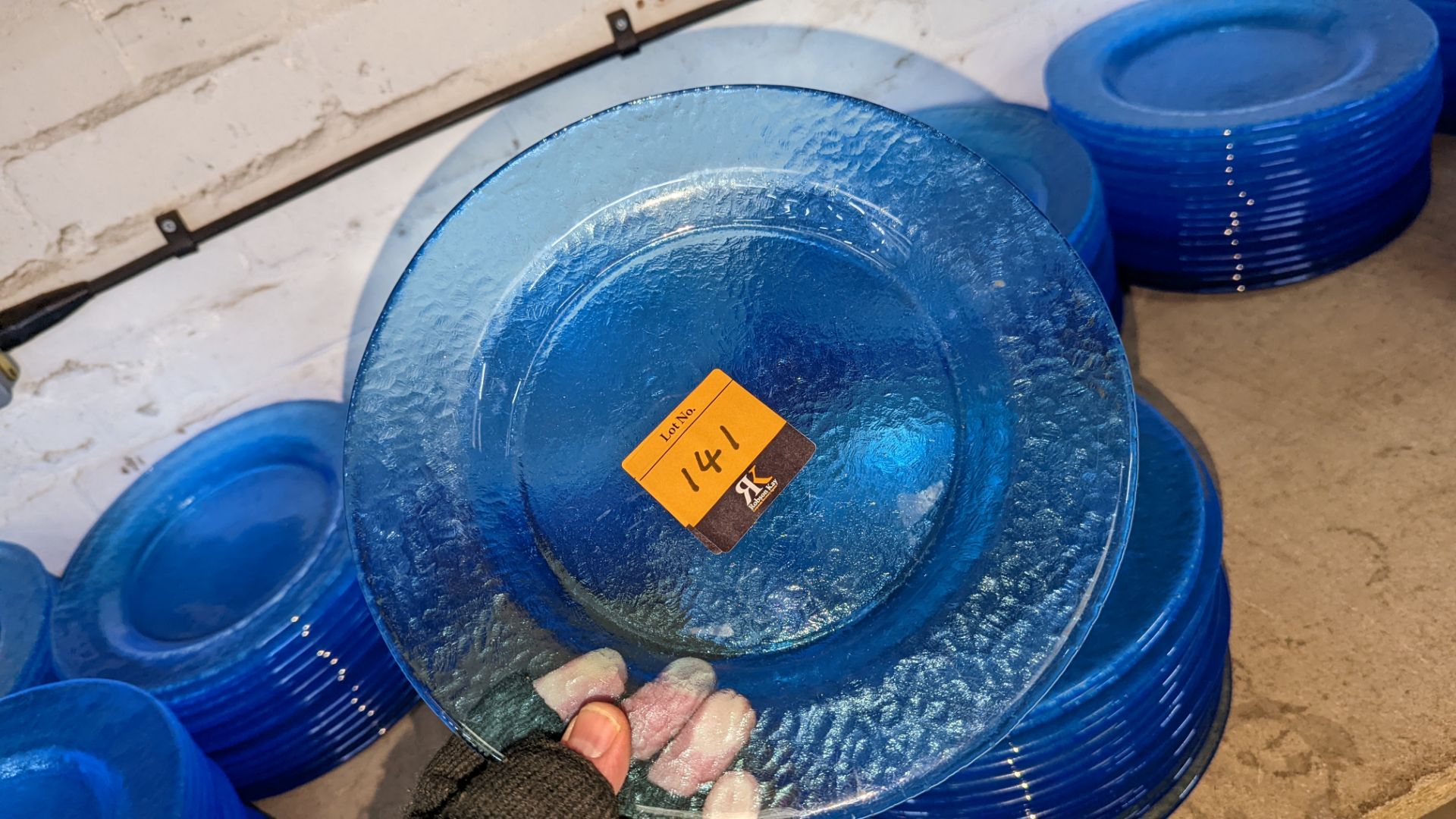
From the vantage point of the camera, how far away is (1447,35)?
63.1 inches

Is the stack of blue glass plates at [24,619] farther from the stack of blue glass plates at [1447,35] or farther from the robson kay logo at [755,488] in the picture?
the stack of blue glass plates at [1447,35]

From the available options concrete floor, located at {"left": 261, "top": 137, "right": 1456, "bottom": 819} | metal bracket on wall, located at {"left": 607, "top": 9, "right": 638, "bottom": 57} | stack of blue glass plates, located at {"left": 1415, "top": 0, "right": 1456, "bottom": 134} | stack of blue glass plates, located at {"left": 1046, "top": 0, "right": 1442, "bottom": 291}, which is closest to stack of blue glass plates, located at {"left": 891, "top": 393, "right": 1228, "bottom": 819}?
concrete floor, located at {"left": 261, "top": 137, "right": 1456, "bottom": 819}

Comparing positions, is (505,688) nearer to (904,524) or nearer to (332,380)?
(904,524)

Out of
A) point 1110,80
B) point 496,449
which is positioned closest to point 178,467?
point 496,449

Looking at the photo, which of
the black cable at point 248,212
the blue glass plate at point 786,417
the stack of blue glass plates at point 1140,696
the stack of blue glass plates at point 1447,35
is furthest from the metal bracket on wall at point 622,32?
the stack of blue glass plates at point 1447,35

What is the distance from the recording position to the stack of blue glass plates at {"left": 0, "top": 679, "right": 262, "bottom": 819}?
1.00 metres

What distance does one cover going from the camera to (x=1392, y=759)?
3.58ft

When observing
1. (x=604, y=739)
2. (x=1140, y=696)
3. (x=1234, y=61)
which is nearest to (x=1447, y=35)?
(x=1234, y=61)

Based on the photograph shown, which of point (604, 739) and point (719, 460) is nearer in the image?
point (604, 739)

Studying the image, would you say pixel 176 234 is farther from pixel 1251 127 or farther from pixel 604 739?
pixel 1251 127

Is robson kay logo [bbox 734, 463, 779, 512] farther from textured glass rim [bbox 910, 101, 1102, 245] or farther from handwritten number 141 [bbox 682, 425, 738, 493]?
textured glass rim [bbox 910, 101, 1102, 245]

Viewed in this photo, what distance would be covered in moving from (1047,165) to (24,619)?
1622 mm

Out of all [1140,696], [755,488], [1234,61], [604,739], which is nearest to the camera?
[604,739]

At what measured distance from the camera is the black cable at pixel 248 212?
1.32 metres
